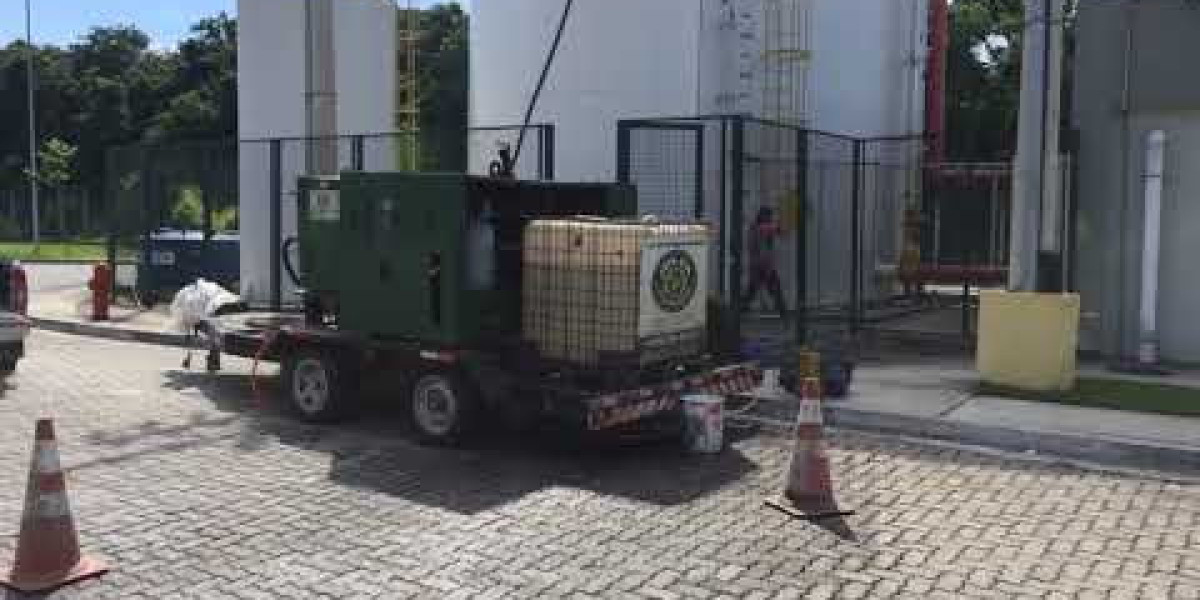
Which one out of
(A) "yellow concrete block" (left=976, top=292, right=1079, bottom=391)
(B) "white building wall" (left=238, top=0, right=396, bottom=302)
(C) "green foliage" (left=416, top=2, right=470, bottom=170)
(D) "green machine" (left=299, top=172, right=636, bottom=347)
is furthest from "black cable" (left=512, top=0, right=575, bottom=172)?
(C) "green foliage" (left=416, top=2, right=470, bottom=170)

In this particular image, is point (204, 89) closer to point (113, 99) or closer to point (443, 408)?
point (113, 99)

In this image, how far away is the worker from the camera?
15727 millimetres

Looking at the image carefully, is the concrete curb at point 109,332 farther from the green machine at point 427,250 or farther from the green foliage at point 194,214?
the green machine at point 427,250

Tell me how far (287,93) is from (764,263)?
8144 millimetres

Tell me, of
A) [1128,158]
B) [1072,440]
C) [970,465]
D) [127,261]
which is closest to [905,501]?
[970,465]

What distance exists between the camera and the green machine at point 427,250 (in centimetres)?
912

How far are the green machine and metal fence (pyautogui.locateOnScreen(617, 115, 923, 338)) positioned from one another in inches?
132

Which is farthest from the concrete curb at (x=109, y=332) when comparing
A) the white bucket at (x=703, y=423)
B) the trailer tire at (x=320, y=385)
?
the white bucket at (x=703, y=423)

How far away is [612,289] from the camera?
8781 mm

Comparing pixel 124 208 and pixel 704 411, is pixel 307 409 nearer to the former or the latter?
pixel 704 411

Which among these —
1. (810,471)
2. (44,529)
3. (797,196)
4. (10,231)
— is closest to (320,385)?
(44,529)

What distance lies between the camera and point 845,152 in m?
18.8

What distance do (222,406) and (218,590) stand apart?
5.24 m

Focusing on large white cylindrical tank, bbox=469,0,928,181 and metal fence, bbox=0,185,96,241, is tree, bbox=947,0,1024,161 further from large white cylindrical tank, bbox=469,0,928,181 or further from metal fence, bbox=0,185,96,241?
metal fence, bbox=0,185,96,241
